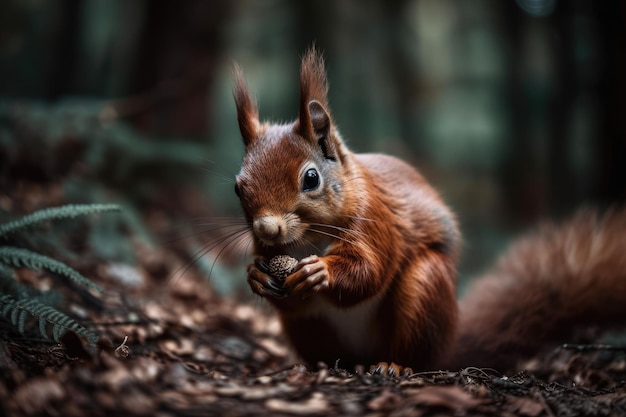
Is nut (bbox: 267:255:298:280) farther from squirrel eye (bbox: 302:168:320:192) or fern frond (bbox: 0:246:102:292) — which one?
fern frond (bbox: 0:246:102:292)

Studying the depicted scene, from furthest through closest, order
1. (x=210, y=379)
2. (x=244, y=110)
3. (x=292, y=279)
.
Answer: (x=244, y=110)
(x=292, y=279)
(x=210, y=379)

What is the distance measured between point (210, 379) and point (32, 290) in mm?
941

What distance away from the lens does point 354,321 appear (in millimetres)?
2438

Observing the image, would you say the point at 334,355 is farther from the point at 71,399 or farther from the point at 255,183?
the point at 71,399

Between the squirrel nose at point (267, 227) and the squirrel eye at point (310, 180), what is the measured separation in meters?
0.20

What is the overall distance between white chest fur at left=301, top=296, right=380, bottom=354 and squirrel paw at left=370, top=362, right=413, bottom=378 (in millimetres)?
128

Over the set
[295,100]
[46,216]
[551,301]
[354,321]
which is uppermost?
[295,100]

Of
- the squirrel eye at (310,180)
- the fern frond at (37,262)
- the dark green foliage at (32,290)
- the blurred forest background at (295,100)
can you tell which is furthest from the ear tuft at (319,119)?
the fern frond at (37,262)

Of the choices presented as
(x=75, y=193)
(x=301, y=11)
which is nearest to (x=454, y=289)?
(x=75, y=193)

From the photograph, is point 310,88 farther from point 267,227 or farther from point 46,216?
point 46,216

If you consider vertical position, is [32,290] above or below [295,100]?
below

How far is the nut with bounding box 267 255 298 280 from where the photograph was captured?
7.12 ft

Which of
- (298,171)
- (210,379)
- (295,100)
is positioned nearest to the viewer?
(210,379)

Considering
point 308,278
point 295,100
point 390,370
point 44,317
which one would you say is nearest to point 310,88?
point 308,278
